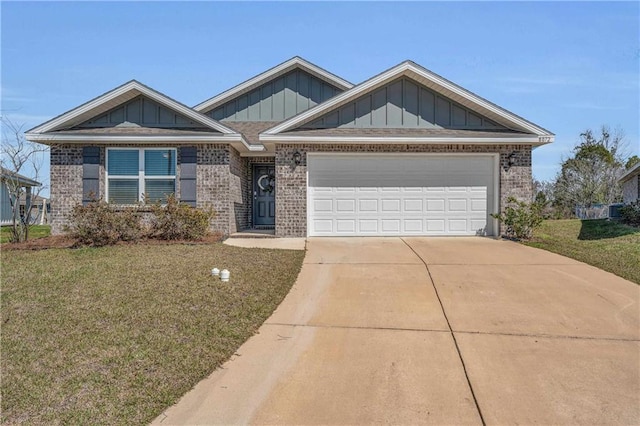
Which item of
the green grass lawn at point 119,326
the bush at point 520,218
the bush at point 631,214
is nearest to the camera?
the green grass lawn at point 119,326

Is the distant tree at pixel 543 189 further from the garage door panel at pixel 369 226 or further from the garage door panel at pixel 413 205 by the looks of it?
the garage door panel at pixel 369 226

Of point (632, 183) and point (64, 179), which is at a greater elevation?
point (632, 183)

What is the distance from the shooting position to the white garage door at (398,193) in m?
11.9

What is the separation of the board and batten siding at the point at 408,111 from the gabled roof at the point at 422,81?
0.26 meters

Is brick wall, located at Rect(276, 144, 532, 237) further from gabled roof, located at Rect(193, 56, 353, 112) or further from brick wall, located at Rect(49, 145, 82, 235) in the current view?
brick wall, located at Rect(49, 145, 82, 235)

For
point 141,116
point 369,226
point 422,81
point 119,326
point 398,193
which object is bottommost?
point 119,326

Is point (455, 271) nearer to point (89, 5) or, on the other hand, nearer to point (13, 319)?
point (13, 319)

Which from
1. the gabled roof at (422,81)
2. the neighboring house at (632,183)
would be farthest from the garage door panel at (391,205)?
the neighboring house at (632,183)

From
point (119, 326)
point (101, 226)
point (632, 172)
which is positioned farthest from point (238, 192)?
point (632, 172)

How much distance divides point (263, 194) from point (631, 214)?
12.8 m

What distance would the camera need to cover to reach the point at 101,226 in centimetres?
978

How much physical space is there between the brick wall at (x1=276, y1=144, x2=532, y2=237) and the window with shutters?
308 cm

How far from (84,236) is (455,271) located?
317 inches

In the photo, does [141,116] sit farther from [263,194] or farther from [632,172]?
[632,172]
